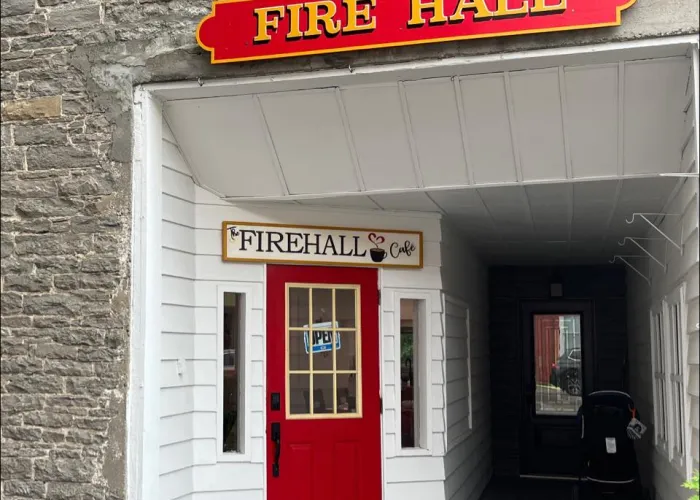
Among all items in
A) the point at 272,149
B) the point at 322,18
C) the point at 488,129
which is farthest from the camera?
the point at 272,149

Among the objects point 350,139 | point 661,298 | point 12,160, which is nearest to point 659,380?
point 661,298

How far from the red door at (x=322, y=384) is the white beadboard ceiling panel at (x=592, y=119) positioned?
2027mm

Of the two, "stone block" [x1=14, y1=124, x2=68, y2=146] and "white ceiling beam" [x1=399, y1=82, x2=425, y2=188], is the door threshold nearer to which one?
"white ceiling beam" [x1=399, y1=82, x2=425, y2=188]

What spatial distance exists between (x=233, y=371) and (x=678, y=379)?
3.31 metres

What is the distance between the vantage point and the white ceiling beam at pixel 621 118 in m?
4.75

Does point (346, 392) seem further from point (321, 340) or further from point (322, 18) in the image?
point (322, 18)

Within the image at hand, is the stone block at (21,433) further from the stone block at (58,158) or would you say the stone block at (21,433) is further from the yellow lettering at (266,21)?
the yellow lettering at (266,21)

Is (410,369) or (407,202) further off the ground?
(407,202)

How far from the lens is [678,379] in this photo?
6156mm

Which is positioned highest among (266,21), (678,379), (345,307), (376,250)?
(266,21)

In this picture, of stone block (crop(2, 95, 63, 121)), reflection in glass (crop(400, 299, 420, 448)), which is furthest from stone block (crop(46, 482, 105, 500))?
reflection in glass (crop(400, 299, 420, 448))

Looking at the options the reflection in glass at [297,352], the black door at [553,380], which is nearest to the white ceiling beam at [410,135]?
the reflection in glass at [297,352]

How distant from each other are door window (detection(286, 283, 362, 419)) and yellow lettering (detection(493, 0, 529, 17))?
2690 millimetres

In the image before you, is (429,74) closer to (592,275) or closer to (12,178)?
(12,178)
